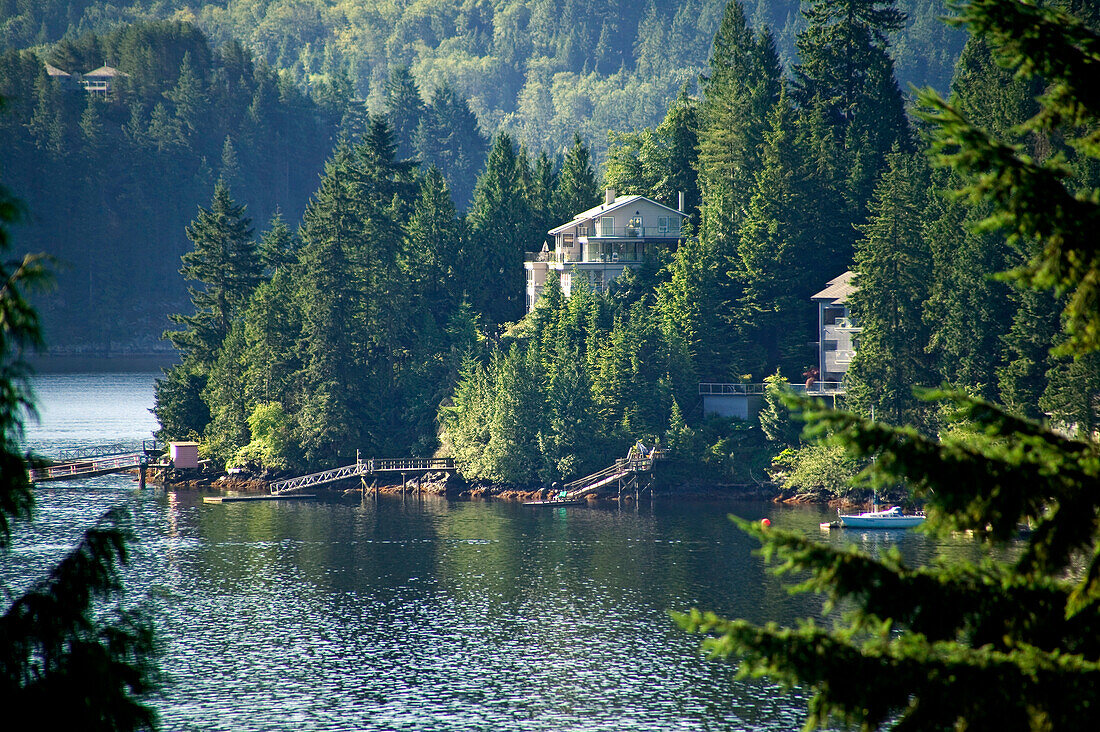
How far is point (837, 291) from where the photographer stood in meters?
90.1

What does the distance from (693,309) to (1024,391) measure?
26.9 meters

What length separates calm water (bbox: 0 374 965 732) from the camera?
45.1 metres

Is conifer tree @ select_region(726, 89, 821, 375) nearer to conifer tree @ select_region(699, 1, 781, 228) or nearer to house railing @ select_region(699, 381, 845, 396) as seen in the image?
house railing @ select_region(699, 381, 845, 396)

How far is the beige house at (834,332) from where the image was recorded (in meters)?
89.4

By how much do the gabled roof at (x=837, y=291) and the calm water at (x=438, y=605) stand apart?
16.2 metres

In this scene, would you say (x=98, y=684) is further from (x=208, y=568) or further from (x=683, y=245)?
(x=683, y=245)

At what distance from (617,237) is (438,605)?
161 ft

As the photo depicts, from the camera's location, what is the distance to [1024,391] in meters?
Answer: 75.4

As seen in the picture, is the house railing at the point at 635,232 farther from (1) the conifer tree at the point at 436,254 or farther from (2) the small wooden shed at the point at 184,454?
(2) the small wooden shed at the point at 184,454

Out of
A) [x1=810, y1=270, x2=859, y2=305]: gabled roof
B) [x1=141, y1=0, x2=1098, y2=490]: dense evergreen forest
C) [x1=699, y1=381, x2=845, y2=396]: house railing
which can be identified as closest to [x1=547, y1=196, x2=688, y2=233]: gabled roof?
[x1=141, y1=0, x2=1098, y2=490]: dense evergreen forest

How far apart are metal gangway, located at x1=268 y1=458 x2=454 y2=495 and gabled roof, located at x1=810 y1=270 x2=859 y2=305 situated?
31.8 meters

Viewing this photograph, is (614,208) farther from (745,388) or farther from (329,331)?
(329,331)

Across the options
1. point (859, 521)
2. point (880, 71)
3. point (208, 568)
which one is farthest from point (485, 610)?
point (880, 71)

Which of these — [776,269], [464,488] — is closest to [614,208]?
[776,269]
